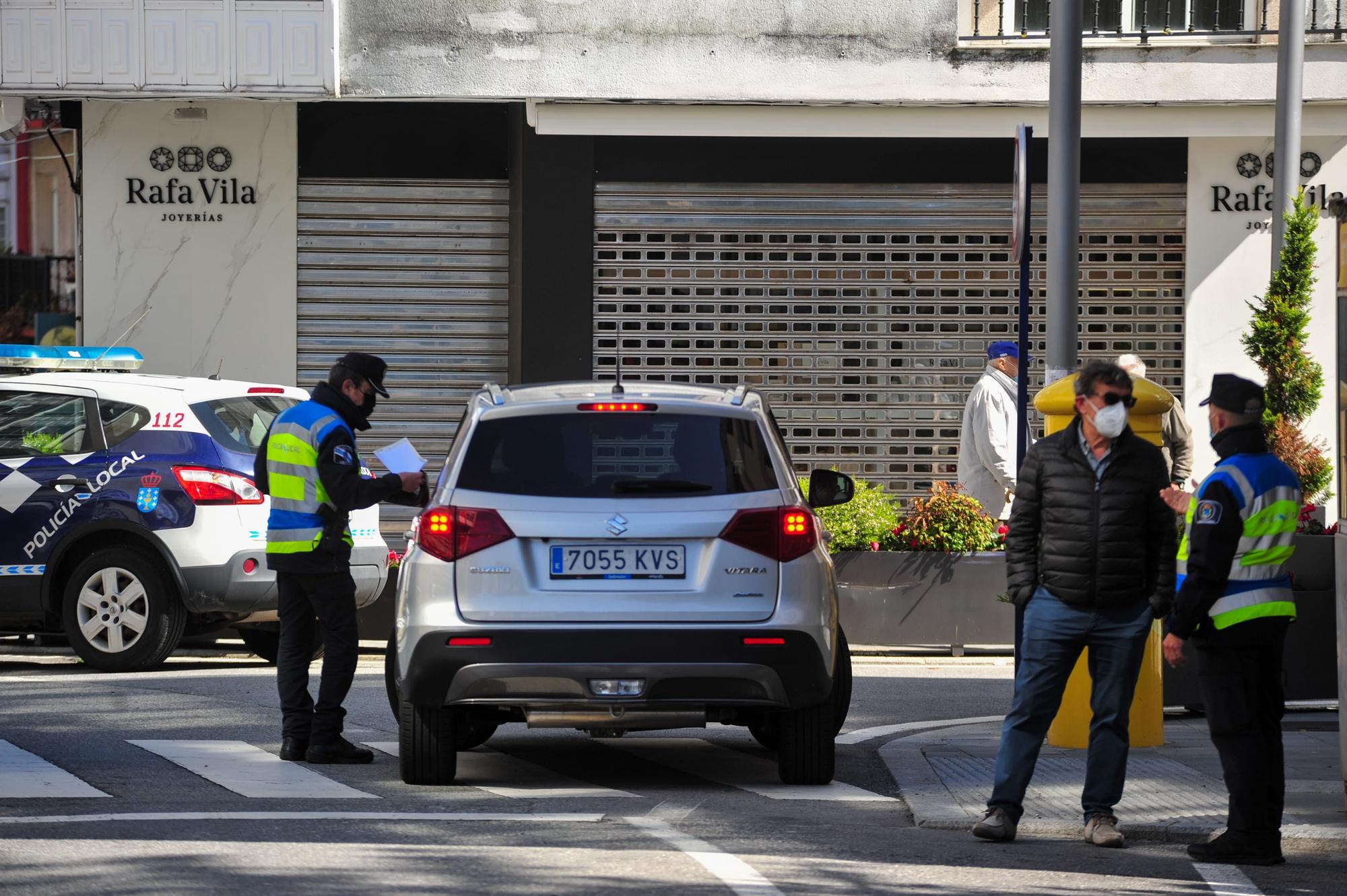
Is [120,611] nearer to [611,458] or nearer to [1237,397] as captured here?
[611,458]

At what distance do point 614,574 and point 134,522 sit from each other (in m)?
5.21

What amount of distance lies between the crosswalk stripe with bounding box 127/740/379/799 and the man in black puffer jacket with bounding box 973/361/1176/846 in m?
2.52

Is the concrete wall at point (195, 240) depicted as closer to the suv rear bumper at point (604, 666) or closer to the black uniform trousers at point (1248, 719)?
the suv rear bumper at point (604, 666)

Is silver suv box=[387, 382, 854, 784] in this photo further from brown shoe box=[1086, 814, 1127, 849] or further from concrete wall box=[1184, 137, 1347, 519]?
concrete wall box=[1184, 137, 1347, 519]

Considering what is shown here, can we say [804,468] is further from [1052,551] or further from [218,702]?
[1052,551]

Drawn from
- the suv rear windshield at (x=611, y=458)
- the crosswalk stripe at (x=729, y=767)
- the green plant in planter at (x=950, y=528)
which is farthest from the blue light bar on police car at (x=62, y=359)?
the suv rear windshield at (x=611, y=458)

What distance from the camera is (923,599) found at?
13914 millimetres

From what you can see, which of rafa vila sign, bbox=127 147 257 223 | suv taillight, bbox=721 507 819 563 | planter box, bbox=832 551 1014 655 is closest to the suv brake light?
suv taillight, bbox=721 507 819 563

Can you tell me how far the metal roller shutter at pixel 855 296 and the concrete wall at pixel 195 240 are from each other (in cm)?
292

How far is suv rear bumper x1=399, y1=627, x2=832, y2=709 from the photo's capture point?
7602mm

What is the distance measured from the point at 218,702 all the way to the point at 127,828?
11.8 ft

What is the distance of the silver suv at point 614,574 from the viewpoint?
7.62 m

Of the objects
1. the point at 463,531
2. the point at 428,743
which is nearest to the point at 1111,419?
the point at 463,531

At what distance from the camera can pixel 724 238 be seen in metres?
18.2
